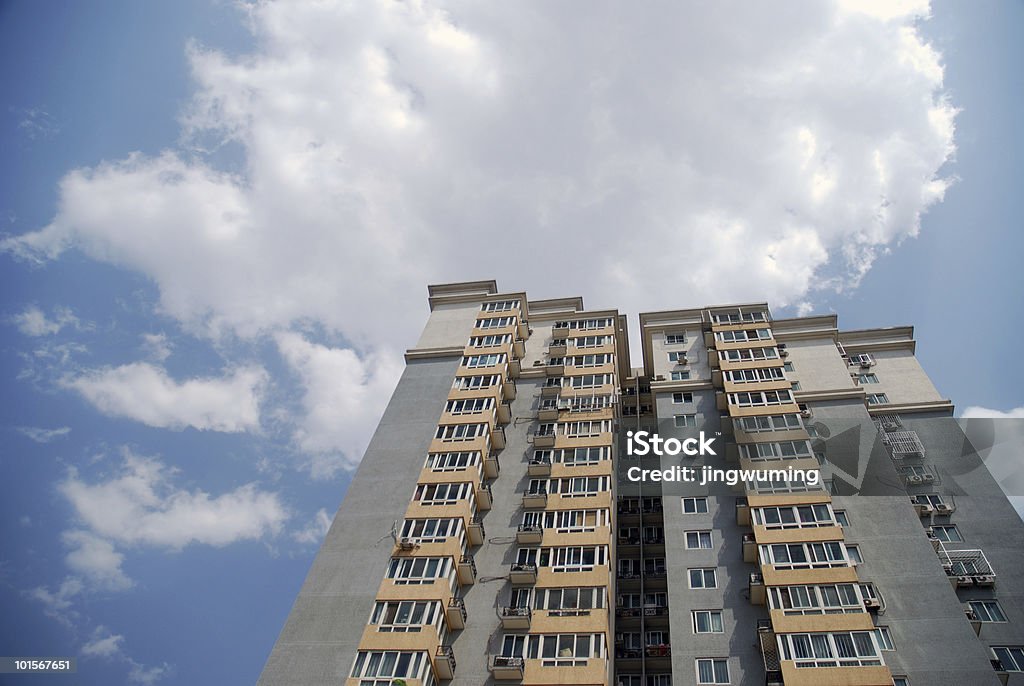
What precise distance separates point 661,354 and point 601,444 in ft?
42.0

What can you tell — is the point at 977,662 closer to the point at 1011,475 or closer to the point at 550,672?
the point at 1011,475

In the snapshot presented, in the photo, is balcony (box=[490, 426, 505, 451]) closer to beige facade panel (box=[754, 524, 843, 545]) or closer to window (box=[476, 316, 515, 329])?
window (box=[476, 316, 515, 329])

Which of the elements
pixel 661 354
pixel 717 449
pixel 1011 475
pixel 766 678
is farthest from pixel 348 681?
pixel 1011 475

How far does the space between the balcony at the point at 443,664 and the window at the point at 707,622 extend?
39.3 feet

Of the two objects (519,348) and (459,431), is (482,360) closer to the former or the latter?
(519,348)

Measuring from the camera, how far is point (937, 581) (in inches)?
1286

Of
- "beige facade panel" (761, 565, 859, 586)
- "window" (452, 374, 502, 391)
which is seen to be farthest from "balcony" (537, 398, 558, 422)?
"beige facade panel" (761, 565, 859, 586)

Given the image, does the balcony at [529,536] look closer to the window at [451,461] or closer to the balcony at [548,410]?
the window at [451,461]

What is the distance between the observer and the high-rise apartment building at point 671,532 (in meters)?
30.4

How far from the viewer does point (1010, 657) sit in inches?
1243

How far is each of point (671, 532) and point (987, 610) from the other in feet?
51.7

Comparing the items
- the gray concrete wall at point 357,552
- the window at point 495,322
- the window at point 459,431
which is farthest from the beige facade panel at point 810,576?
the window at point 495,322

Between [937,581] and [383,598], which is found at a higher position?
[937,581]

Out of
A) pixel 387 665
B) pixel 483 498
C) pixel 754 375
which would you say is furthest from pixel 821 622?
pixel 387 665
